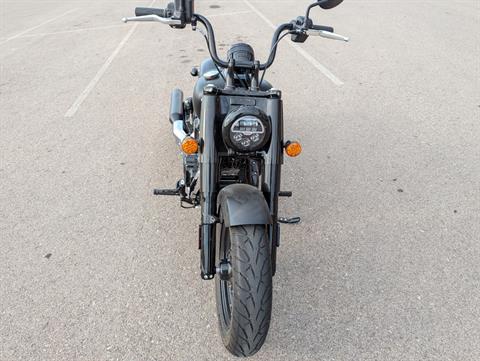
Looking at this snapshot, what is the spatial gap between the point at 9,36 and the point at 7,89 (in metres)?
5.27

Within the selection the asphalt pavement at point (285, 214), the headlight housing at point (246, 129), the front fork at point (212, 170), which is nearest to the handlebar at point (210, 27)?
the front fork at point (212, 170)

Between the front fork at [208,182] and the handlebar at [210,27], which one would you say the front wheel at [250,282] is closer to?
the front fork at [208,182]

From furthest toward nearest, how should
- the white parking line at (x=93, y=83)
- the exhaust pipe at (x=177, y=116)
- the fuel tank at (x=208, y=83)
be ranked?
the white parking line at (x=93, y=83)
the exhaust pipe at (x=177, y=116)
the fuel tank at (x=208, y=83)

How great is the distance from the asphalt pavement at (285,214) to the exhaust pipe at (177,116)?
28.8 inches

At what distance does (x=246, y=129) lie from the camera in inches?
89.8

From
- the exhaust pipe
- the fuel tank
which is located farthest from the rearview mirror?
the exhaust pipe

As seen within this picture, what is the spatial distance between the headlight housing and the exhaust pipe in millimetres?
888

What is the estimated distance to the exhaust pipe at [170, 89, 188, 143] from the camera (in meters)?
3.22

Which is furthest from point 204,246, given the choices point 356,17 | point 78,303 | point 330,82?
point 356,17

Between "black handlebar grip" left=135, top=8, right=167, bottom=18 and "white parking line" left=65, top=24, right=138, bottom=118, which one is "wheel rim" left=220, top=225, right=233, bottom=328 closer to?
"black handlebar grip" left=135, top=8, right=167, bottom=18

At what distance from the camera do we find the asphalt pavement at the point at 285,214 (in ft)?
8.51

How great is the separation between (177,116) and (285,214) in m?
1.30

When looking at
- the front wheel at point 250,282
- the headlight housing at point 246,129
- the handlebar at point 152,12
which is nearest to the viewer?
the front wheel at point 250,282

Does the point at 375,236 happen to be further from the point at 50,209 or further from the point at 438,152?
the point at 50,209
